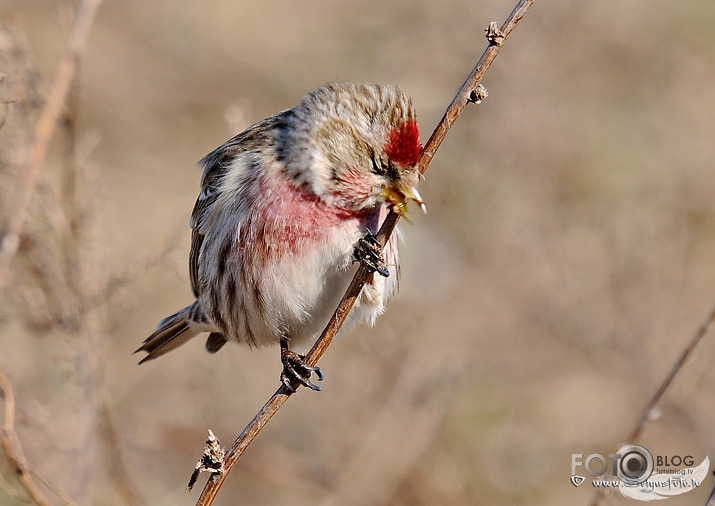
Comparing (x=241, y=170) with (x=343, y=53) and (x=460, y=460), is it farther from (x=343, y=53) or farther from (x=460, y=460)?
(x=343, y=53)

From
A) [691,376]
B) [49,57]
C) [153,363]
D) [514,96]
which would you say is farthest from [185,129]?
[691,376]

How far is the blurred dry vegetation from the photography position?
527cm

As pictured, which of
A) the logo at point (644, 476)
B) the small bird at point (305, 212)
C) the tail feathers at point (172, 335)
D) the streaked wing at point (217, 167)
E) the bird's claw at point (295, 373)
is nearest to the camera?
the logo at point (644, 476)

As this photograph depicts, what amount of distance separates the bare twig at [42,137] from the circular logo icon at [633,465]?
2.33 meters

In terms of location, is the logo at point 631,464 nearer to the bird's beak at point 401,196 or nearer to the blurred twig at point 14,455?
the bird's beak at point 401,196

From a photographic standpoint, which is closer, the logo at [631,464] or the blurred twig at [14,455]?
the blurred twig at [14,455]

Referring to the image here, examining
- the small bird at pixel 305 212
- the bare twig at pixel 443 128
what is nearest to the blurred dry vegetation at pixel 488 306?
the small bird at pixel 305 212

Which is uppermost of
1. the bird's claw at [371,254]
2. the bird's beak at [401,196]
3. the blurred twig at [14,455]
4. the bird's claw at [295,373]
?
the bird's beak at [401,196]

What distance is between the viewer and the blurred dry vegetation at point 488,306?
5.27 metres

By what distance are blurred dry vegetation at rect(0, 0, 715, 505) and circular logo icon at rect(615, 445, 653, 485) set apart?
173cm

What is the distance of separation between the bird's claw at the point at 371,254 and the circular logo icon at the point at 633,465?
111cm

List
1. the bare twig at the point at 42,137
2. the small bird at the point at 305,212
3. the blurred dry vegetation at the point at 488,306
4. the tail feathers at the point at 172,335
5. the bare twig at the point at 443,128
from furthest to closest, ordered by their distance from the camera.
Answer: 1. the blurred dry vegetation at the point at 488,306
2. the tail feathers at the point at 172,335
3. the small bird at the point at 305,212
4. the bare twig at the point at 42,137
5. the bare twig at the point at 443,128

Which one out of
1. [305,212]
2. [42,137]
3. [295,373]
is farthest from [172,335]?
[42,137]

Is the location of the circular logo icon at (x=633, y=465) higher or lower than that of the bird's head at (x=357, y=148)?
lower
